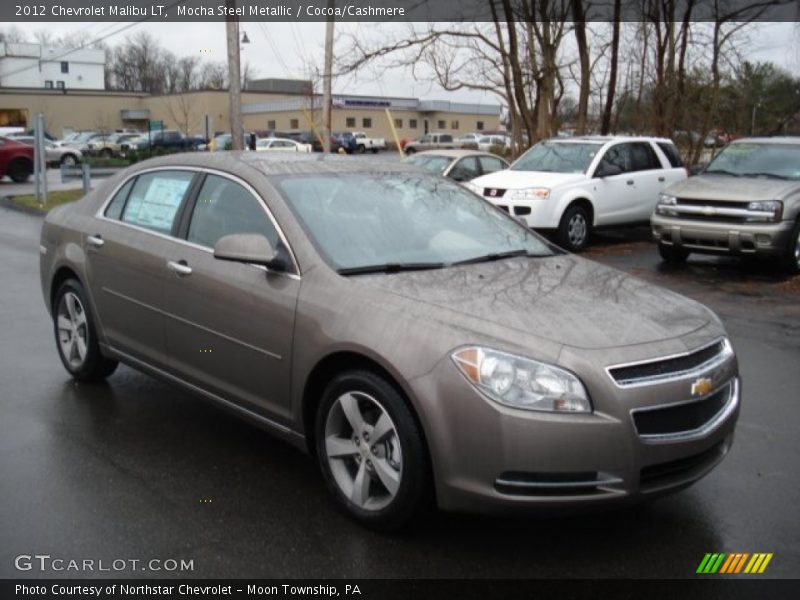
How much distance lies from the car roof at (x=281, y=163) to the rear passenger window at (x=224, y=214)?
11 centimetres

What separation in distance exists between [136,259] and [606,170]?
9836mm

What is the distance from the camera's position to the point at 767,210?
10.2 meters

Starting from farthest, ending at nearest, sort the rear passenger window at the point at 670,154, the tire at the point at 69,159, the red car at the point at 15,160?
the tire at the point at 69,159 < the red car at the point at 15,160 < the rear passenger window at the point at 670,154

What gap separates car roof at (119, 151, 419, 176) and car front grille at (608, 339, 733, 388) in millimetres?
2153

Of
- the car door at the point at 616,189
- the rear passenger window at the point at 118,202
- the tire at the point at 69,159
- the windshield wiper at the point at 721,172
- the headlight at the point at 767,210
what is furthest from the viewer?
the tire at the point at 69,159

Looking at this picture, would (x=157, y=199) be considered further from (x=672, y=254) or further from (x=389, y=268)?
(x=672, y=254)

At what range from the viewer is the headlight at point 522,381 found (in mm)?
3227

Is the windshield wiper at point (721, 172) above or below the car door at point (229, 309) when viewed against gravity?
above

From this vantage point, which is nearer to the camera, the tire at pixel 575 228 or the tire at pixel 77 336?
the tire at pixel 77 336

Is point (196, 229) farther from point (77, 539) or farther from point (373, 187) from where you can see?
point (77, 539)

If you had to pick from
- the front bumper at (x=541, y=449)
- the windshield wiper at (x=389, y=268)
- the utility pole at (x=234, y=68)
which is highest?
the utility pole at (x=234, y=68)

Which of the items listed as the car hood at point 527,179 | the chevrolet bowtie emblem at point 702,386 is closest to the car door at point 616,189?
the car hood at point 527,179

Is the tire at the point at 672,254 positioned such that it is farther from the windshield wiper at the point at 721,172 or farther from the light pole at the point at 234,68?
the light pole at the point at 234,68

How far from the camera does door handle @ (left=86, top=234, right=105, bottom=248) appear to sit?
541cm
